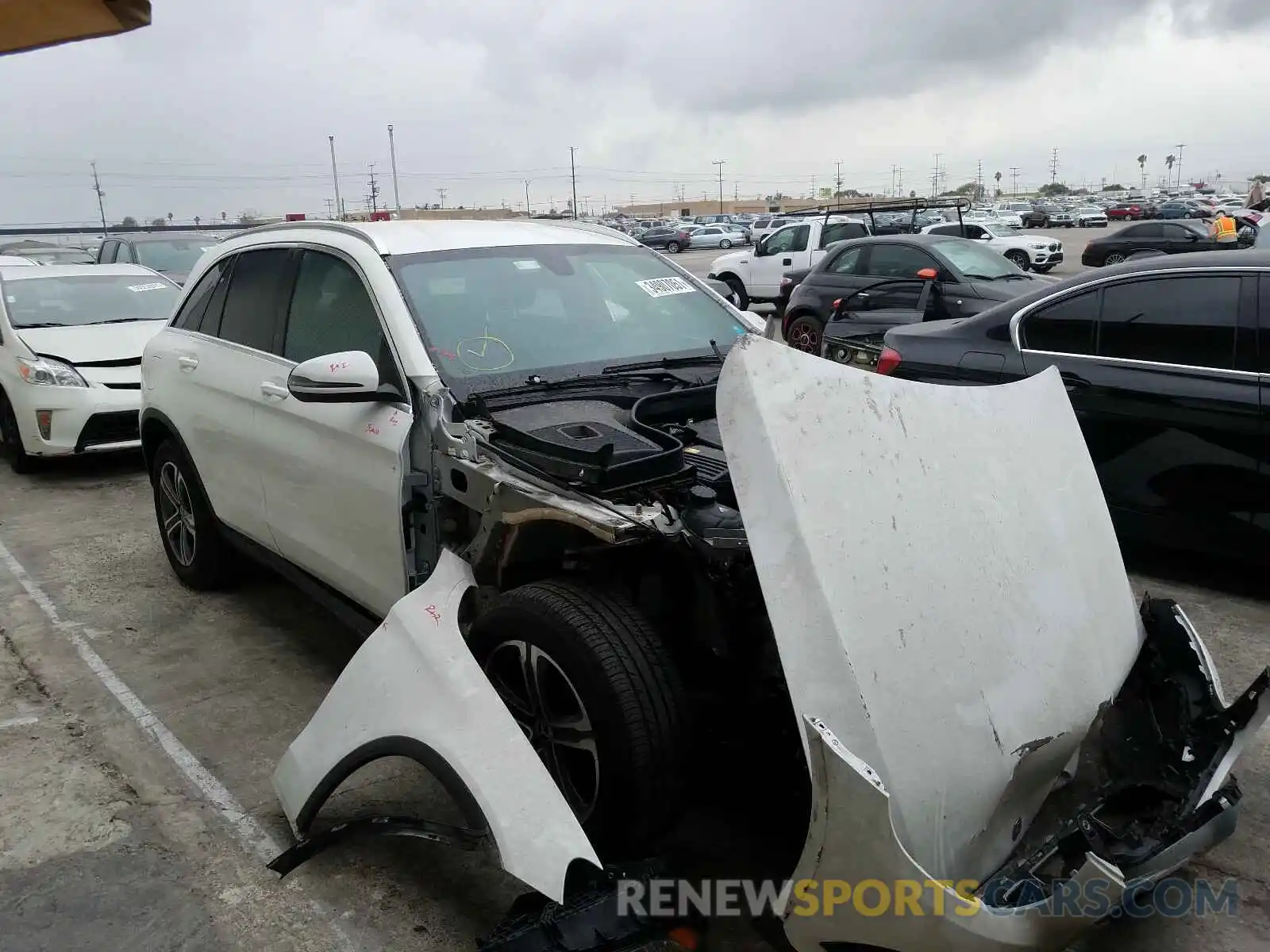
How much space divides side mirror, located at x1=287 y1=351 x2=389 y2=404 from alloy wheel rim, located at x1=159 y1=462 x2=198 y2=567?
6.64 ft

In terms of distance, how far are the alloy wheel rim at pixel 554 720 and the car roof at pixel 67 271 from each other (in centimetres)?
820

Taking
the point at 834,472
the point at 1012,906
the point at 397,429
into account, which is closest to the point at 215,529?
the point at 397,429

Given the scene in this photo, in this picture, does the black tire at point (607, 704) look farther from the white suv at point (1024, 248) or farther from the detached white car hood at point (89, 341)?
the white suv at point (1024, 248)

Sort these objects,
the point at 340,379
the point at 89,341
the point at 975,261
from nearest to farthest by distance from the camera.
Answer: the point at 340,379, the point at 89,341, the point at 975,261

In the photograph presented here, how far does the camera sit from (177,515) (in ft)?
17.2

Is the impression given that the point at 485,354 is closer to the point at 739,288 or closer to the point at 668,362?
the point at 668,362

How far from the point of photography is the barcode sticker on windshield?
411 centimetres

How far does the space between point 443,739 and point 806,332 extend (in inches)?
403

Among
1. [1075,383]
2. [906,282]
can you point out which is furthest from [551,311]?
[906,282]

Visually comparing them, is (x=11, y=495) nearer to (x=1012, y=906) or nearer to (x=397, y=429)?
(x=397, y=429)

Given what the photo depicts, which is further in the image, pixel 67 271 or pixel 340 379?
pixel 67 271

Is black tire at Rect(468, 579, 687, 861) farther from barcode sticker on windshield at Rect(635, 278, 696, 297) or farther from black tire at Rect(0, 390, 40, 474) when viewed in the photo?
black tire at Rect(0, 390, 40, 474)

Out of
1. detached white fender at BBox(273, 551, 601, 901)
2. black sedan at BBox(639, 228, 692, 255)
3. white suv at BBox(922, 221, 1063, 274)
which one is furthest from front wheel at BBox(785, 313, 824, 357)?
black sedan at BBox(639, 228, 692, 255)

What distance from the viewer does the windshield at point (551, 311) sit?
3502mm
